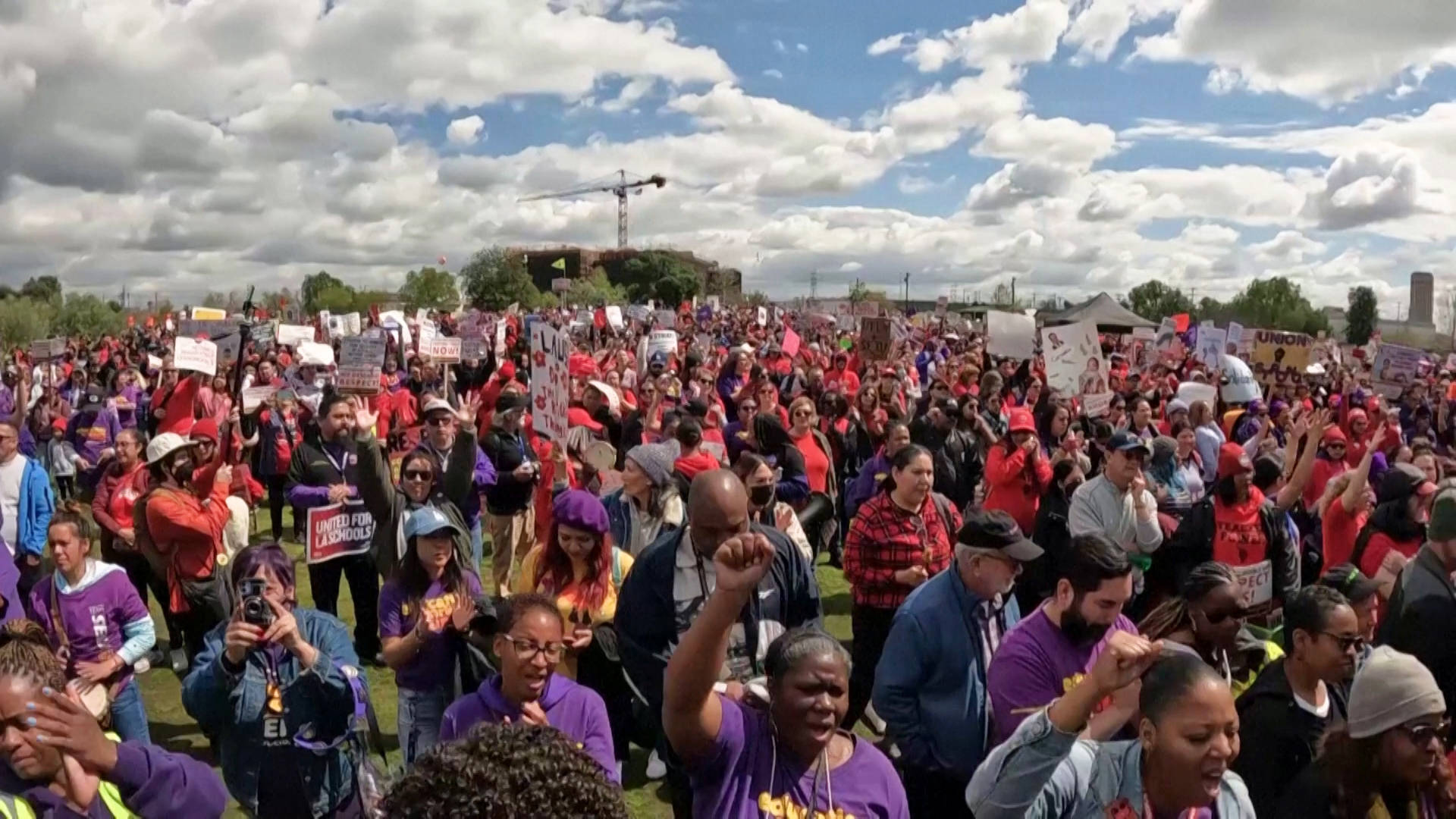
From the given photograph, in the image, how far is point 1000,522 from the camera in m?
3.83

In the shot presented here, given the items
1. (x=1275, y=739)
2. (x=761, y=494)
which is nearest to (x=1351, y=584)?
(x=1275, y=739)

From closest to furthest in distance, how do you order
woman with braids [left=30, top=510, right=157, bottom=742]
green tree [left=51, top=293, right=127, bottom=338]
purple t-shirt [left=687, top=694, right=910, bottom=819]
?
purple t-shirt [left=687, top=694, right=910, bottom=819]
woman with braids [left=30, top=510, right=157, bottom=742]
green tree [left=51, top=293, right=127, bottom=338]

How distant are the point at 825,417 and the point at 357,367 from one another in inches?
204

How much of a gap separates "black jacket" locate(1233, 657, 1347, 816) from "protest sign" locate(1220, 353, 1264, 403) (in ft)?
36.5

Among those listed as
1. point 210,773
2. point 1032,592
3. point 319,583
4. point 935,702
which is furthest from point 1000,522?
point 319,583

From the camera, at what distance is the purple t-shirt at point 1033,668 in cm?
348

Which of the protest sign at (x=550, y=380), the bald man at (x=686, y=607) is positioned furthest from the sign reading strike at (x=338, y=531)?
the bald man at (x=686, y=607)

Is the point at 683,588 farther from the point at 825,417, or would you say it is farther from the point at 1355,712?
the point at 825,417

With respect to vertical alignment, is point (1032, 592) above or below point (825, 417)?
below

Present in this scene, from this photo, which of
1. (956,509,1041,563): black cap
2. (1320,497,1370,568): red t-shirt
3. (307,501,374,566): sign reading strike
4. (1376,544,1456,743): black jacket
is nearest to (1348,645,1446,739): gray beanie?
(956,509,1041,563): black cap

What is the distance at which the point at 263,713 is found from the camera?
145 inches

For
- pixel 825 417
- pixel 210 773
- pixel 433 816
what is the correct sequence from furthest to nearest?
pixel 825 417, pixel 210 773, pixel 433 816

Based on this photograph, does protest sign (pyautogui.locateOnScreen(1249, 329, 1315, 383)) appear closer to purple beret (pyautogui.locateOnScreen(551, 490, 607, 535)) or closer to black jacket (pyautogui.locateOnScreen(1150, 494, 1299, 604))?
black jacket (pyautogui.locateOnScreen(1150, 494, 1299, 604))

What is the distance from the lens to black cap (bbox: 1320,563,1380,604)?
14.7 feet
